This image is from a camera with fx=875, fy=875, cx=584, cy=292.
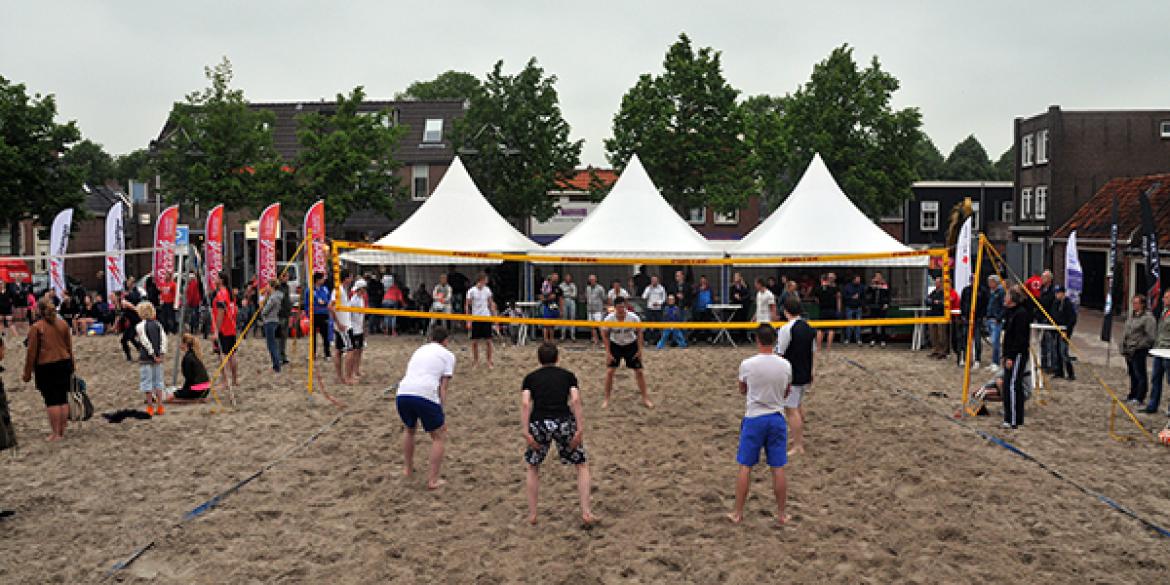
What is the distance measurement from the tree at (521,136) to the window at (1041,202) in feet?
69.0

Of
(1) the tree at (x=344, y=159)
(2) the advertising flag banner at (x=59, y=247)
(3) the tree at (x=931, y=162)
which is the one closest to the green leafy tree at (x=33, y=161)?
(1) the tree at (x=344, y=159)

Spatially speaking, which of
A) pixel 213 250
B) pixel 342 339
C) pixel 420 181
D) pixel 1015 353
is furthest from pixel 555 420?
pixel 420 181

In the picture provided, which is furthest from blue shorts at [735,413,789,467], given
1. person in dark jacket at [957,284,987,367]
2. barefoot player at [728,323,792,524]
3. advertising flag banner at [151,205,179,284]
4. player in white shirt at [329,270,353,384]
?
advertising flag banner at [151,205,179,284]

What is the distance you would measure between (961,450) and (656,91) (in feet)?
85.5

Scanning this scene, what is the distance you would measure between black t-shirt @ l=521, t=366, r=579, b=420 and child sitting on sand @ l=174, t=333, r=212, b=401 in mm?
6707

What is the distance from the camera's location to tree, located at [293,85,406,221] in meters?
30.3

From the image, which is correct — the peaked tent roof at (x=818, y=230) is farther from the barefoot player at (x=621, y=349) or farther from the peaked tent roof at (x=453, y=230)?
the barefoot player at (x=621, y=349)

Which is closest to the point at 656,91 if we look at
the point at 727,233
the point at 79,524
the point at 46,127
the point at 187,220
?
the point at 727,233

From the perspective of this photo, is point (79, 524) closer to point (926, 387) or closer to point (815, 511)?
point (815, 511)

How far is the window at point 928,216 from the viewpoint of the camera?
2013 inches

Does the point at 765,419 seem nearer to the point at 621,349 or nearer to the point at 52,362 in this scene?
the point at 621,349

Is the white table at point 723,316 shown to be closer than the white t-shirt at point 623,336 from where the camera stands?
No

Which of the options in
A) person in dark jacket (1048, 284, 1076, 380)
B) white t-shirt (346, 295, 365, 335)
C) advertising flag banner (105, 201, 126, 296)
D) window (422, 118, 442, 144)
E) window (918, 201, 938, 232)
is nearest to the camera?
white t-shirt (346, 295, 365, 335)

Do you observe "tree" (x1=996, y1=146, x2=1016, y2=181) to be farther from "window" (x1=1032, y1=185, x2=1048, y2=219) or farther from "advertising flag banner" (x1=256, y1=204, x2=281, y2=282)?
"advertising flag banner" (x1=256, y1=204, x2=281, y2=282)
